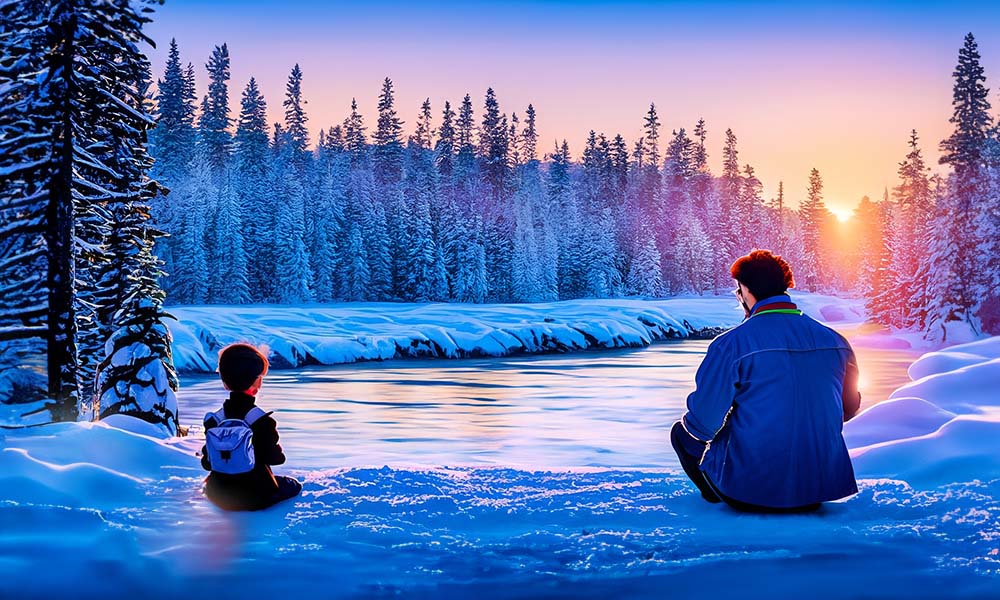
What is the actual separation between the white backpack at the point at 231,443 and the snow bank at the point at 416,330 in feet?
92.4

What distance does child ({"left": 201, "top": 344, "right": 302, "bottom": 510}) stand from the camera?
5.73 metres

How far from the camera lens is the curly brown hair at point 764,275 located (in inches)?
208

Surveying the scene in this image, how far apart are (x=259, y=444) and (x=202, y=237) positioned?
67.1 m

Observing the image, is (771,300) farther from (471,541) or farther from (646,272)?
(646,272)

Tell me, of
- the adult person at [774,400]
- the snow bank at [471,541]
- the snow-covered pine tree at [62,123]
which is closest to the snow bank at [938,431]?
the snow bank at [471,541]

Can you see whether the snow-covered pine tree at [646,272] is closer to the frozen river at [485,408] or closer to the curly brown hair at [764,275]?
the frozen river at [485,408]

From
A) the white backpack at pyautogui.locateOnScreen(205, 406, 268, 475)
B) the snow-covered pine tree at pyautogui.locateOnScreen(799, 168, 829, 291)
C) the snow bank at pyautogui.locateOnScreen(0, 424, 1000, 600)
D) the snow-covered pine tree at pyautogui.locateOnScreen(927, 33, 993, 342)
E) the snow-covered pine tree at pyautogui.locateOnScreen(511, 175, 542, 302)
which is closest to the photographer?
the snow bank at pyautogui.locateOnScreen(0, 424, 1000, 600)

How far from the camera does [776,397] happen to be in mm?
5133

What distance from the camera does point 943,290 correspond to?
4269 cm

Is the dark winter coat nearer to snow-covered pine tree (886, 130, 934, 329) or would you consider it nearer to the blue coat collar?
the blue coat collar

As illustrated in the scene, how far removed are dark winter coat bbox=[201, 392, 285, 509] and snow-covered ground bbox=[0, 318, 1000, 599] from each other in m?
0.13

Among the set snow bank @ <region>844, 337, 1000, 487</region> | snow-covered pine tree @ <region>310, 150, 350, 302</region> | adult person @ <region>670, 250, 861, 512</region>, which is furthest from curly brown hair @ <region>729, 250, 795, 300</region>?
snow-covered pine tree @ <region>310, 150, 350, 302</region>

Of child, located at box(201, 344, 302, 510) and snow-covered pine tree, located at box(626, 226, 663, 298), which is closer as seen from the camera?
child, located at box(201, 344, 302, 510)

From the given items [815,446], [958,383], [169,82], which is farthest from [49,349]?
[169,82]
